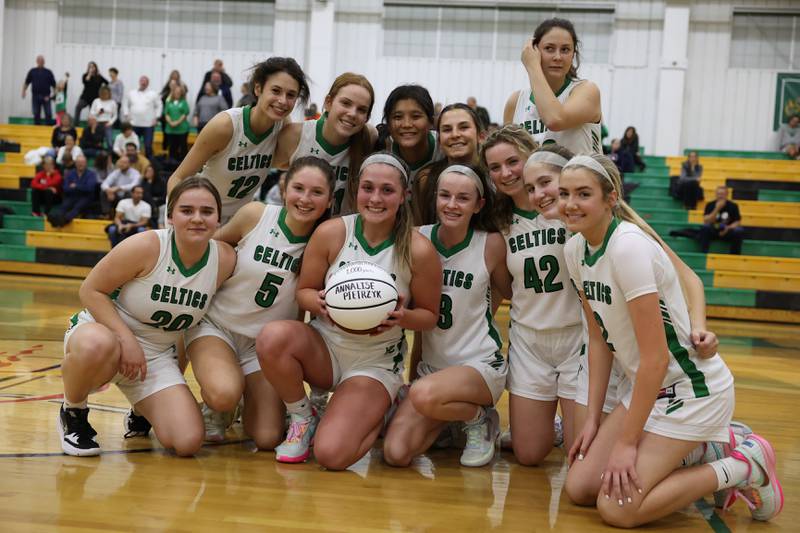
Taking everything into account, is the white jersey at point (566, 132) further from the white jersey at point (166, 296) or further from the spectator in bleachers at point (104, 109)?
the spectator in bleachers at point (104, 109)

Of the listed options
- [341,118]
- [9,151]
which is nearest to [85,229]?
[9,151]

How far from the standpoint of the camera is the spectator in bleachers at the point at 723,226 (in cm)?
1087

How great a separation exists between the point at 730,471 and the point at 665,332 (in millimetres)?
525

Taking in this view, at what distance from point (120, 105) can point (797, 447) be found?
44.6 feet

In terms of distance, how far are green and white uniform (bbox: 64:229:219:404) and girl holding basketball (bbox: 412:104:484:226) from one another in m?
0.95

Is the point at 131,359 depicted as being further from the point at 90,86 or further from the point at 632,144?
the point at 90,86

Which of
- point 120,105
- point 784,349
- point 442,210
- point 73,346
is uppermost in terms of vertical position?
point 120,105

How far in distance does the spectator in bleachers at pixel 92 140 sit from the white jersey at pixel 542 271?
11.1 m

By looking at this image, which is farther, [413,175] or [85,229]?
[85,229]

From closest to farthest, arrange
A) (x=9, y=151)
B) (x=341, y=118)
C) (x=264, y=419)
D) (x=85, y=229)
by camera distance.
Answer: (x=264, y=419), (x=341, y=118), (x=85, y=229), (x=9, y=151)

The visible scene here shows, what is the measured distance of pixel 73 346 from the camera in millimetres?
3203

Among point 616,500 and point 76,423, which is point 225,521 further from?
point 616,500

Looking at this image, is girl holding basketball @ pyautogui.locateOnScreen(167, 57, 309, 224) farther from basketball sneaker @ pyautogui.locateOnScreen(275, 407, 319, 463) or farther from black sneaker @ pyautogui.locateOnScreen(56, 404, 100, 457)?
basketball sneaker @ pyautogui.locateOnScreen(275, 407, 319, 463)

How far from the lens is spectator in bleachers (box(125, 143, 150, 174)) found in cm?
1155
